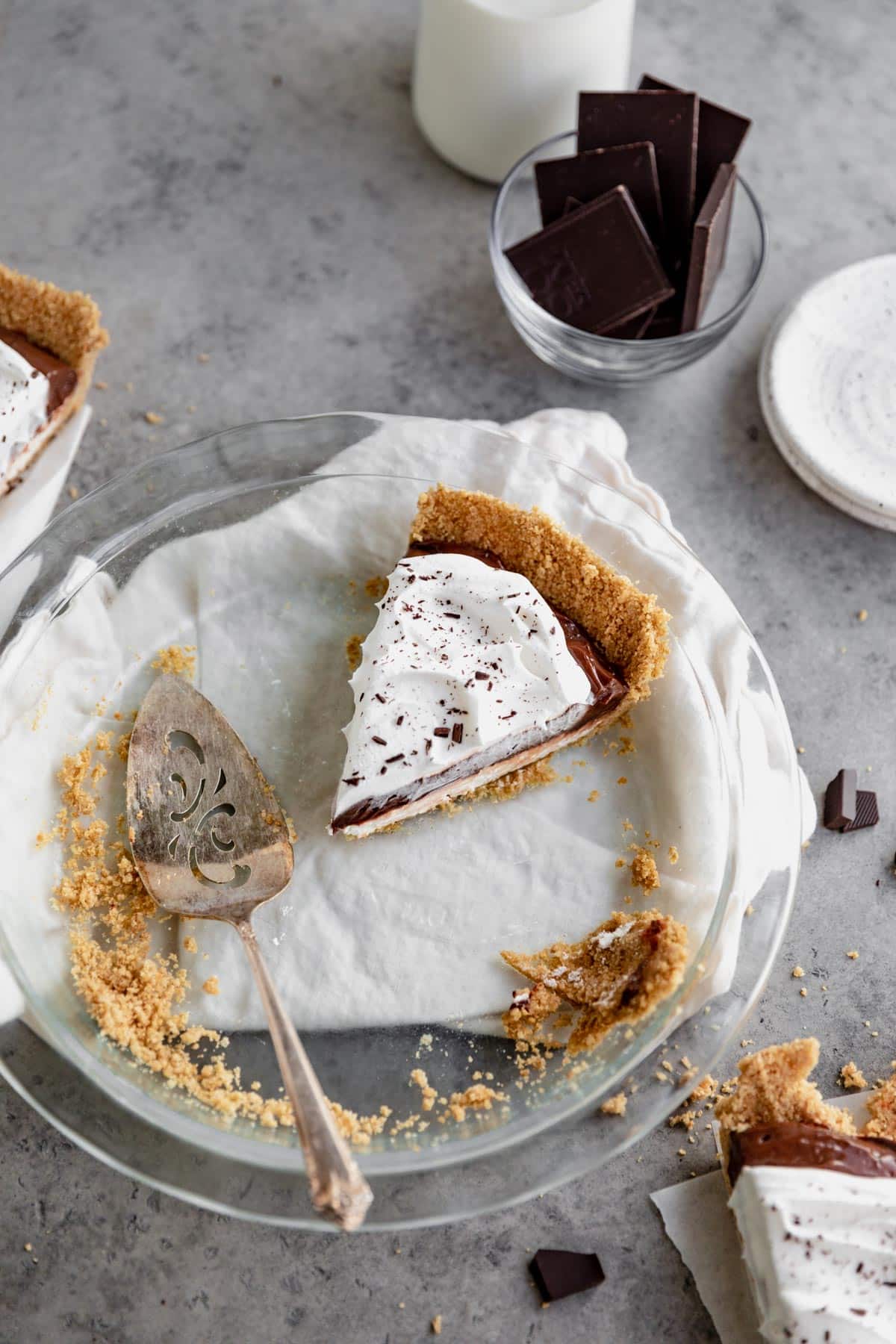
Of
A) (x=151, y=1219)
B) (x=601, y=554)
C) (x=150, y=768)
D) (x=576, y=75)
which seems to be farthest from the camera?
(x=576, y=75)

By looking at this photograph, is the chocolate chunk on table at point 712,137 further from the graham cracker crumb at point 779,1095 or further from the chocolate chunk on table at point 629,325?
the graham cracker crumb at point 779,1095

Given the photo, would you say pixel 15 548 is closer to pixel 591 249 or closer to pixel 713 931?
pixel 591 249

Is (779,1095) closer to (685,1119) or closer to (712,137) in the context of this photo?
(685,1119)

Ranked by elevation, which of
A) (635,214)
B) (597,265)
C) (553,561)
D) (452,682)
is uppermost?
(635,214)

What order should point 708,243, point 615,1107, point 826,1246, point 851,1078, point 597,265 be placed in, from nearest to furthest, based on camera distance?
point 826,1246
point 615,1107
point 851,1078
point 708,243
point 597,265

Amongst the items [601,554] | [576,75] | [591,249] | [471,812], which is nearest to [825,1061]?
[471,812]

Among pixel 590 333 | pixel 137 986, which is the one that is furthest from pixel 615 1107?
pixel 590 333

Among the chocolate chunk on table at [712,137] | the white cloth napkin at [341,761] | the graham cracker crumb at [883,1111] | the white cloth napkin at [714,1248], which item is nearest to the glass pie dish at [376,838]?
the white cloth napkin at [341,761]
